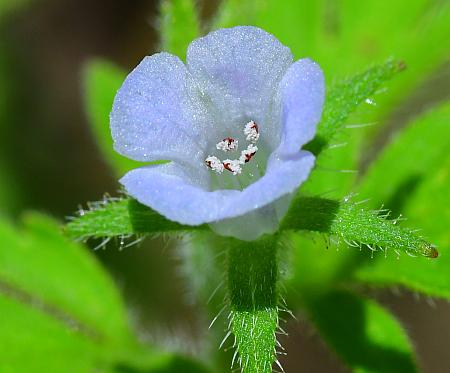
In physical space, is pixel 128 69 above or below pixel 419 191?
below

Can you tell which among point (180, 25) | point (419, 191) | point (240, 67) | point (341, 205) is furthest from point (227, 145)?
point (419, 191)

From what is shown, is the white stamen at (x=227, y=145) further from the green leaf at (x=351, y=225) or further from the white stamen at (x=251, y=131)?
the green leaf at (x=351, y=225)

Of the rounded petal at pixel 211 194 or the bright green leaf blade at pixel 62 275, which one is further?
the bright green leaf blade at pixel 62 275

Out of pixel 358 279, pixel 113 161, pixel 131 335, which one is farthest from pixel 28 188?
pixel 358 279

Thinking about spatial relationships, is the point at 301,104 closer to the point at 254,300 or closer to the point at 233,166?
the point at 233,166

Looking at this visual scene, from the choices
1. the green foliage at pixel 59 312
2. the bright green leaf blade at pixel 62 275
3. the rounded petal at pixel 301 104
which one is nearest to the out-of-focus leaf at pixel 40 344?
the green foliage at pixel 59 312

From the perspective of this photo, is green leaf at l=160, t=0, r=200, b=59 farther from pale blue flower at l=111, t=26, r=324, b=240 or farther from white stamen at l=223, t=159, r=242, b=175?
white stamen at l=223, t=159, r=242, b=175
